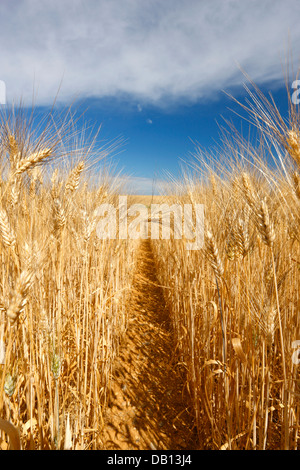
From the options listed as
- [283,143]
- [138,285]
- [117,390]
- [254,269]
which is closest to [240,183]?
[283,143]

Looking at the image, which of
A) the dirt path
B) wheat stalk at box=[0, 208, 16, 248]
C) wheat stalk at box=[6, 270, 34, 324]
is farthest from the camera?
the dirt path

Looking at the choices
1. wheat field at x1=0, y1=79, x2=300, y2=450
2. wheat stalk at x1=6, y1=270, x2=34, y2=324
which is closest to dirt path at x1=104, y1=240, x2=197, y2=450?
wheat field at x1=0, y1=79, x2=300, y2=450

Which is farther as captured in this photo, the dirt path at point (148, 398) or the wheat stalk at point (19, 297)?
the dirt path at point (148, 398)

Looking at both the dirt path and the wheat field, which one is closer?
the wheat field

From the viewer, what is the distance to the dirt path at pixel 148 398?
1423mm

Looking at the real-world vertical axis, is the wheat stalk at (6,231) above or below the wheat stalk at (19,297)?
above

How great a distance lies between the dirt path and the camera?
1.42 m

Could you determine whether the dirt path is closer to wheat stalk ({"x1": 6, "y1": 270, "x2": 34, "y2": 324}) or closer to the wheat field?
the wheat field

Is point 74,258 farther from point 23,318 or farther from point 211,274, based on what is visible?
point 211,274

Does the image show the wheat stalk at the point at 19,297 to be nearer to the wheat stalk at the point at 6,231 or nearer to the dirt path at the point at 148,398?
the wheat stalk at the point at 6,231

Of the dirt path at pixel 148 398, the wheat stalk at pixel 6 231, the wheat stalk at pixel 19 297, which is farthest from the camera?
the dirt path at pixel 148 398

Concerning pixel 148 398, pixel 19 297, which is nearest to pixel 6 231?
pixel 19 297

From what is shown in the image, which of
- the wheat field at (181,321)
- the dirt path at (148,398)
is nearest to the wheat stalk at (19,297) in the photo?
the wheat field at (181,321)

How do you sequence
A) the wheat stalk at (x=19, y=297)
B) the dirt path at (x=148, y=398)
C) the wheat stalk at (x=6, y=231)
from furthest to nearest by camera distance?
the dirt path at (x=148, y=398) < the wheat stalk at (x=6, y=231) < the wheat stalk at (x=19, y=297)
